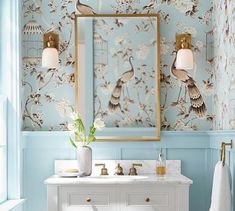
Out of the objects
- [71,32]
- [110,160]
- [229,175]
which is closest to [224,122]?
[229,175]

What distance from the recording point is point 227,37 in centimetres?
398

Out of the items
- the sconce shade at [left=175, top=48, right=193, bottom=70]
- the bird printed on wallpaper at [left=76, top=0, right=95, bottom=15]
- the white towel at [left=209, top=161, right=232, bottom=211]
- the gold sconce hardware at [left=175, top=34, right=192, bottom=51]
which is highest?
the bird printed on wallpaper at [left=76, top=0, right=95, bottom=15]

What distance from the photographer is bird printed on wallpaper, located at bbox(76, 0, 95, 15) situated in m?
4.42

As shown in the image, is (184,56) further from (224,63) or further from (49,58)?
(49,58)

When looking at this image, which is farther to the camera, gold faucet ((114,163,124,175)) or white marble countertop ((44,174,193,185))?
gold faucet ((114,163,124,175))

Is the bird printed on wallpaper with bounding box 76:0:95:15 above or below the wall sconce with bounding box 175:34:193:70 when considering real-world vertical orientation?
above

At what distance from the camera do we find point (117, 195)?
390 cm

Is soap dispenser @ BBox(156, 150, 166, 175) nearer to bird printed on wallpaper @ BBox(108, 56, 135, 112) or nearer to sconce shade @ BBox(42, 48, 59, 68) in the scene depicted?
bird printed on wallpaper @ BBox(108, 56, 135, 112)

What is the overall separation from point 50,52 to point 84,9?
447 mm

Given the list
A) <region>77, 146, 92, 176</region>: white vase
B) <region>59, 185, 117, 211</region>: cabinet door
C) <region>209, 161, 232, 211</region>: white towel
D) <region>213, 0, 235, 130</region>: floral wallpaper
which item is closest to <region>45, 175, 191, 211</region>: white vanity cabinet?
<region>59, 185, 117, 211</region>: cabinet door

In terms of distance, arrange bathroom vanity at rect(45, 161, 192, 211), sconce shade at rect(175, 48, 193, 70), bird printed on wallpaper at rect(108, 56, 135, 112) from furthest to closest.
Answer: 1. bird printed on wallpaper at rect(108, 56, 135, 112)
2. sconce shade at rect(175, 48, 193, 70)
3. bathroom vanity at rect(45, 161, 192, 211)

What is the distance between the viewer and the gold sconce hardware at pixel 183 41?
171 inches

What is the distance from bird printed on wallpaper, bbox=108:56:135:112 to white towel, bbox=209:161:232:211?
1083mm

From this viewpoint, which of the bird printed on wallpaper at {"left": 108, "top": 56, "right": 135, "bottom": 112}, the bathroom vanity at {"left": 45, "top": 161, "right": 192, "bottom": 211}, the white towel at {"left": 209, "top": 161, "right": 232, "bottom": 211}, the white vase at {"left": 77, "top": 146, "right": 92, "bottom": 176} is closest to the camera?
the white towel at {"left": 209, "top": 161, "right": 232, "bottom": 211}
